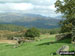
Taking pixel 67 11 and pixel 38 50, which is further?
pixel 67 11

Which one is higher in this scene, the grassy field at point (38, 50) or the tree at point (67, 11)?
the tree at point (67, 11)

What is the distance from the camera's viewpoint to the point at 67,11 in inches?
1261

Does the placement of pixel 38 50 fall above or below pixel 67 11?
below

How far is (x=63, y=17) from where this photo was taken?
32.2 m

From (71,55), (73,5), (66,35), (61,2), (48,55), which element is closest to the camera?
(71,55)

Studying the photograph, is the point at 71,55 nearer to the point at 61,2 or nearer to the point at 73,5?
the point at 73,5

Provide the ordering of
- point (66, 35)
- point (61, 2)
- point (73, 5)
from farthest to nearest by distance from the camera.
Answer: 1. point (66, 35)
2. point (61, 2)
3. point (73, 5)

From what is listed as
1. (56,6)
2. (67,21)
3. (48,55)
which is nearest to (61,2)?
(56,6)

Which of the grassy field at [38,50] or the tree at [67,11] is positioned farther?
the tree at [67,11]

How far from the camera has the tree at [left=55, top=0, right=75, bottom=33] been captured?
30500 millimetres

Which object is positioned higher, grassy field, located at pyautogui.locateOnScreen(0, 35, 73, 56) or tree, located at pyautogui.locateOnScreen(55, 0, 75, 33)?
tree, located at pyautogui.locateOnScreen(55, 0, 75, 33)

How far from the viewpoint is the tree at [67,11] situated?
30.5 meters

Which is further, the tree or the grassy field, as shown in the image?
the tree

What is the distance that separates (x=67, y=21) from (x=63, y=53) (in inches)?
688
